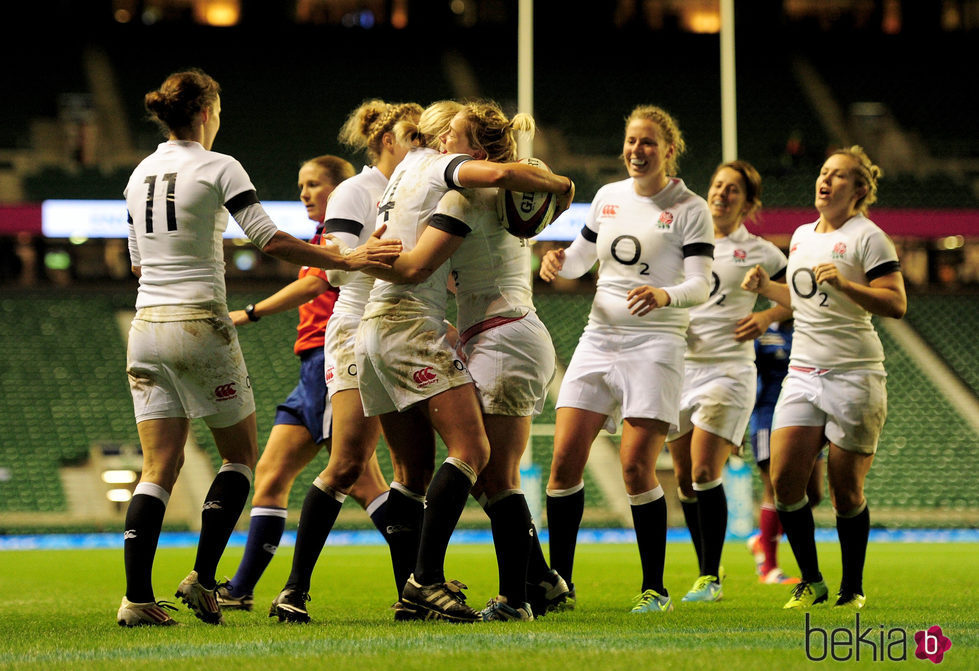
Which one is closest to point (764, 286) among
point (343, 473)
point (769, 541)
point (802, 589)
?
point (802, 589)

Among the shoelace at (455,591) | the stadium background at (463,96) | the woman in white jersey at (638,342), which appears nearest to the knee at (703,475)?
the woman in white jersey at (638,342)

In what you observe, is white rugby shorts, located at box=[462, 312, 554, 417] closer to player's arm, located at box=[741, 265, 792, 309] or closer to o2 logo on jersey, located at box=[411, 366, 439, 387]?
o2 logo on jersey, located at box=[411, 366, 439, 387]

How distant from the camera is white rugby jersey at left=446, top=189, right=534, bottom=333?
4309mm

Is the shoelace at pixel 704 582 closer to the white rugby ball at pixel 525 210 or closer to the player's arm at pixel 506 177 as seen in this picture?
the white rugby ball at pixel 525 210

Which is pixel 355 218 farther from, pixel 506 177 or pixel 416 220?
pixel 506 177

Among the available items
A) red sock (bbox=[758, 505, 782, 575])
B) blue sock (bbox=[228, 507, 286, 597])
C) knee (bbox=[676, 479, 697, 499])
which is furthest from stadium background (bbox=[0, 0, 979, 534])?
blue sock (bbox=[228, 507, 286, 597])

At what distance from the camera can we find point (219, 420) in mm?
4488

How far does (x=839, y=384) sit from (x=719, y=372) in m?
0.92

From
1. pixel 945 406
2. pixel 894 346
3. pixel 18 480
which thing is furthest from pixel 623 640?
pixel 894 346

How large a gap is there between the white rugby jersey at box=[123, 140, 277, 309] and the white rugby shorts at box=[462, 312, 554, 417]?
926mm

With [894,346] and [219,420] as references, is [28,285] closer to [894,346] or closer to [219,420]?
[894,346]

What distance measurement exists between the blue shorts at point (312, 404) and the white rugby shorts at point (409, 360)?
119cm

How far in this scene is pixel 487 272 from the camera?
4.37 m

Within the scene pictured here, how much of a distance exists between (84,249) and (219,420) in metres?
19.5
